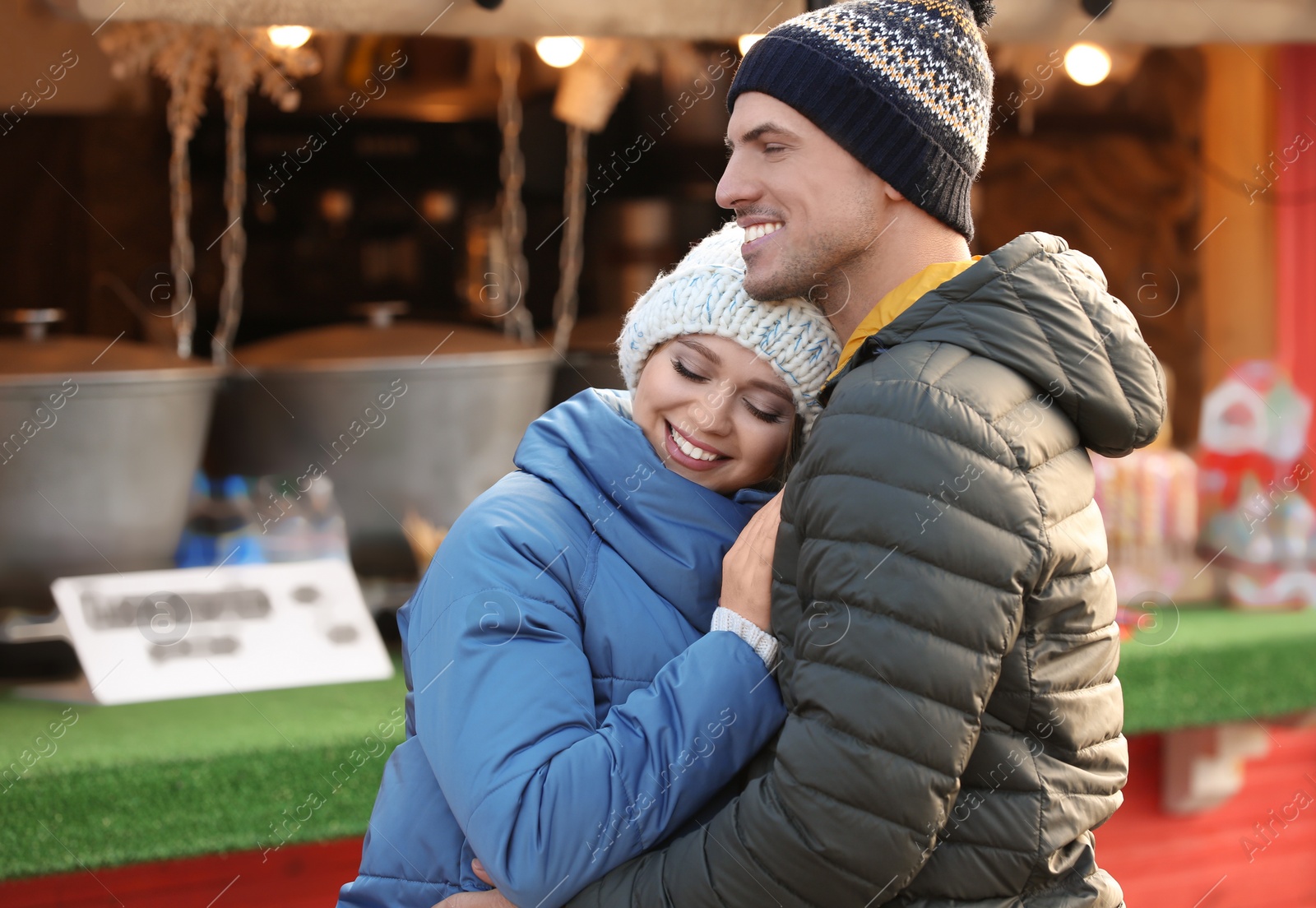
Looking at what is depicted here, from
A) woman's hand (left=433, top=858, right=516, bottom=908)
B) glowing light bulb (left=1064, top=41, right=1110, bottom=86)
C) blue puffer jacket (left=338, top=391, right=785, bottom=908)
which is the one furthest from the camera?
glowing light bulb (left=1064, top=41, right=1110, bottom=86)

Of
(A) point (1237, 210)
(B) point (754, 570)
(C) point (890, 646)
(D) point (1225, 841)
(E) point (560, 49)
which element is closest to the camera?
(C) point (890, 646)

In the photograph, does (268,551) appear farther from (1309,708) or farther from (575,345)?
(1309,708)

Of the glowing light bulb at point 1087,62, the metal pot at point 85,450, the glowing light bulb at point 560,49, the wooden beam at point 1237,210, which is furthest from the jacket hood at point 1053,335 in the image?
the wooden beam at point 1237,210

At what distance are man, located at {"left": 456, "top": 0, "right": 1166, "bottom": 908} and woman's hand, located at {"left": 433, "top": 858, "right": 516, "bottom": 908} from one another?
0.12m

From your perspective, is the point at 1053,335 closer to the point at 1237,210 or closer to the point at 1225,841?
the point at 1225,841

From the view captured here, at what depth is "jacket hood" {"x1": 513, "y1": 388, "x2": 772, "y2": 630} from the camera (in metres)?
1.40

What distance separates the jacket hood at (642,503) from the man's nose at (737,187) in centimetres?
30

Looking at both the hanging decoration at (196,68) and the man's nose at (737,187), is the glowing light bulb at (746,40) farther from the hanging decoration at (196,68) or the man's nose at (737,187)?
the man's nose at (737,187)

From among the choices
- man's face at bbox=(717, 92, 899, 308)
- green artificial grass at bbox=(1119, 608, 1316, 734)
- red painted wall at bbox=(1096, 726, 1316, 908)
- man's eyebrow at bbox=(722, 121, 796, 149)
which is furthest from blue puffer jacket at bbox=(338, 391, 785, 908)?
red painted wall at bbox=(1096, 726, 1316, 908)

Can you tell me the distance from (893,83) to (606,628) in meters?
0.70

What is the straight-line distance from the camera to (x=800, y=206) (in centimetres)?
142

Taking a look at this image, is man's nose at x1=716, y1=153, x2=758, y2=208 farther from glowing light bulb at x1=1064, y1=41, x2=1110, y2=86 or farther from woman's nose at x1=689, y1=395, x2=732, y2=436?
glowing light bulb at x1=1064, y1=41, x2=1110, y2=86

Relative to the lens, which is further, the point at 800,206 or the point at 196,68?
the point at 196,68

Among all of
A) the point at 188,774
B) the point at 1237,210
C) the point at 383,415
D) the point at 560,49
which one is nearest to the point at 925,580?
the point at 188,774
